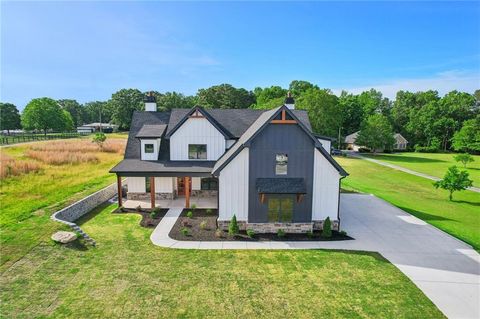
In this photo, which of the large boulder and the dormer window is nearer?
the large boulder

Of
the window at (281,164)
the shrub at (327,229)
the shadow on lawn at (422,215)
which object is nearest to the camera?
the shrub at (327,229)

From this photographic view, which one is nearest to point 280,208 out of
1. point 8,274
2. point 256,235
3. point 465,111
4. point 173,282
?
point 256,235

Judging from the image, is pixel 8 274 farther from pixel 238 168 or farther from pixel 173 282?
pixel 238 168

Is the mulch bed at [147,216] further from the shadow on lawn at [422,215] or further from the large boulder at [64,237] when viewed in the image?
the shadow on lawn at [422,215]

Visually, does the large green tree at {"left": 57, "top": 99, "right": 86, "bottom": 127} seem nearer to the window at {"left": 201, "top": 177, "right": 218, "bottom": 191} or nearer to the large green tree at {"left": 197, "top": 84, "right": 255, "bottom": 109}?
the large green tree at {"left": 197, "top": 84, "right": 255, "bottom": 109}

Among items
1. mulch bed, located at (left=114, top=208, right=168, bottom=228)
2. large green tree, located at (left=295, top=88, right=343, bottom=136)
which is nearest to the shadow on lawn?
mulch bed, located at (left=114, top=208, right=168, bottom=228)

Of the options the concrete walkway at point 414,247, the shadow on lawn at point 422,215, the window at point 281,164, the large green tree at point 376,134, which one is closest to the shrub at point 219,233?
the concrete walkway at point 414,247

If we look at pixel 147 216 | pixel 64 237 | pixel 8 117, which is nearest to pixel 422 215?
pixel 147 216
